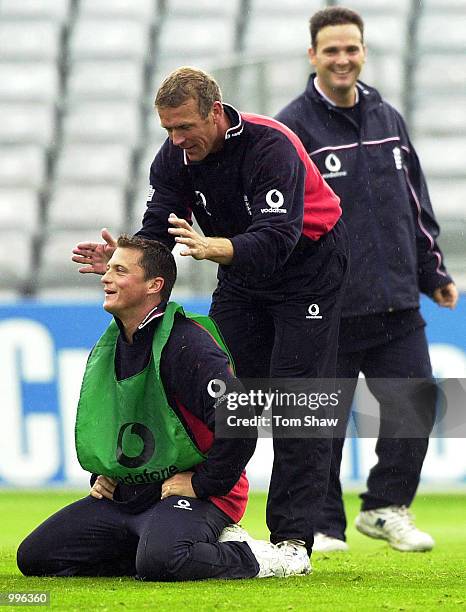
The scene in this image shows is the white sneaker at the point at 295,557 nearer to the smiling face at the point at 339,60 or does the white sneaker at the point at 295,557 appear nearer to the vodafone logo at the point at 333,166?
the vodafone logo at the point at 333,166

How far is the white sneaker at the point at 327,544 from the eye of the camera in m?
5.23

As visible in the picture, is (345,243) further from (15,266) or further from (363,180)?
(15,266)

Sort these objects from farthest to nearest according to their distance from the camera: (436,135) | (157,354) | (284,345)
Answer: (436,135) → (284,345) → (157,354)

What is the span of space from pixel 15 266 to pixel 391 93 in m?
3.60

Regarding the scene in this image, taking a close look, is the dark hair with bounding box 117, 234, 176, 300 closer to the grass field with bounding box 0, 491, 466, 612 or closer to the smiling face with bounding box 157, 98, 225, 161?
the smiling face with bounding box 157, 98, 225, 161

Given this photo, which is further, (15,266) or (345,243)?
(15,266)

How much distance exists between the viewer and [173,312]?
4125 mm

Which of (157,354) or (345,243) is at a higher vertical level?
(345,243)

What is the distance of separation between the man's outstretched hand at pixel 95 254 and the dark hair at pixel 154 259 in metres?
0.19

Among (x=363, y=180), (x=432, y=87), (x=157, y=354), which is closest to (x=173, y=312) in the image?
(x=157, y=354)

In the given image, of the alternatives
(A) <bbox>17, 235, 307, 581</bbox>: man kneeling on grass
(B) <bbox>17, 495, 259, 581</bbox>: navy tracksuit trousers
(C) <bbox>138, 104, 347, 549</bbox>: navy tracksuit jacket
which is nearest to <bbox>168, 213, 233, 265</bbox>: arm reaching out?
(C) <bbox>138, 104, 347, 549</bbox>: navy tracksuit jacket

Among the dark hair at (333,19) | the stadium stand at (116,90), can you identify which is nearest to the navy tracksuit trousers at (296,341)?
the dark hair at (333,19)

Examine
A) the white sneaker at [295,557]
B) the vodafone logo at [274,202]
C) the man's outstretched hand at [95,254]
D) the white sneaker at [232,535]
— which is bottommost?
the white sneaker at [295,557]

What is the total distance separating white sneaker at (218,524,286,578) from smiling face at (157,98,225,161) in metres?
1.20
